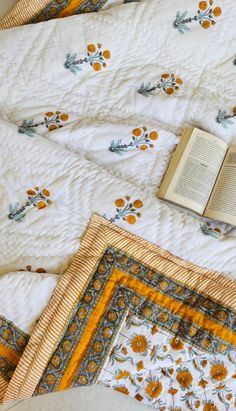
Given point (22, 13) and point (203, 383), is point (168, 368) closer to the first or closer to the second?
point (203, 383)

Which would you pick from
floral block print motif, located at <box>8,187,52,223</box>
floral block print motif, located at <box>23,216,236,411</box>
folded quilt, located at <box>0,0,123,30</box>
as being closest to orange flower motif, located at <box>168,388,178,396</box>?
floral block print motif, located at <box>23,216,236,411</box>

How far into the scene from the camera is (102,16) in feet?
3.83

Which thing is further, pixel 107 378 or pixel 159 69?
pixel 159 69

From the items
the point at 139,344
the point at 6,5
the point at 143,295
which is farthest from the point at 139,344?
the point at 6,5

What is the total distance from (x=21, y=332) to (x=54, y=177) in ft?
1.13

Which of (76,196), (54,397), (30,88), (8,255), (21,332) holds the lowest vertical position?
(54,397)

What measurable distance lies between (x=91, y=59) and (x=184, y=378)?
77 cm

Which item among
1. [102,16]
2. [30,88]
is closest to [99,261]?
[30,88]

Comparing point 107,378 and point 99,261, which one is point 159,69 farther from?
point 107,378

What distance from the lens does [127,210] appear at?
1.04 meters

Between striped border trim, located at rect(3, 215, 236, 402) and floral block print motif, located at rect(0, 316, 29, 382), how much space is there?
0.03 m

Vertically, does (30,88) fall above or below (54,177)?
above

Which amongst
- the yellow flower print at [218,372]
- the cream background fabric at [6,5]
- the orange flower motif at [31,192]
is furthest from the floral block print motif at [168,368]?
the cream background fabric at [6,5]

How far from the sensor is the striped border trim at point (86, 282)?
3.22ft
